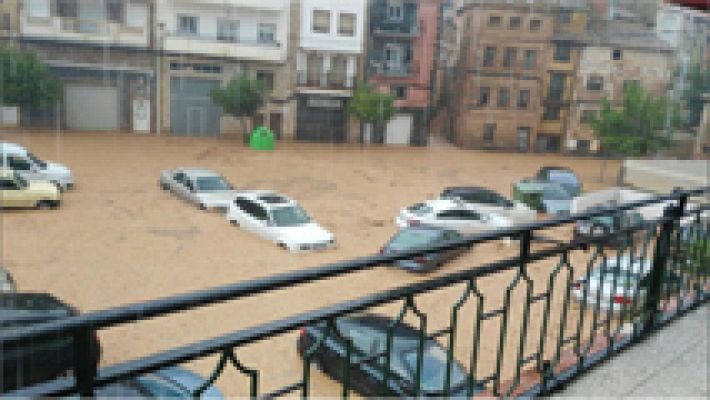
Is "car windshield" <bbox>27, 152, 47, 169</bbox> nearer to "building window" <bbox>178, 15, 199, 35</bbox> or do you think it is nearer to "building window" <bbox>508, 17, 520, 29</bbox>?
"building window" <bbox>178, 15, 199, 35</bbox>

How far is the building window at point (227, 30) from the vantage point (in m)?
1.57

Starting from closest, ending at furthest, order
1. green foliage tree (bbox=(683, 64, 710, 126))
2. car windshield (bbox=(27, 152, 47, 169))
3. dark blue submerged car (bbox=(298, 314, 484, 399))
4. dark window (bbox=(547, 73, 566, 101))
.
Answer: dark blue submerged car (bbox=(298, 314, 484, 399)) → car windshield (bbox=(27, 152, 47, 169)) → dark window (bbox=(547, 73, 566, 101)) → green foliage tree (bbox=(683, 64, 710, 126))

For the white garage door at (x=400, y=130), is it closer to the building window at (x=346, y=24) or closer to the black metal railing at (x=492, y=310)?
the building window at (x=346, y=24)

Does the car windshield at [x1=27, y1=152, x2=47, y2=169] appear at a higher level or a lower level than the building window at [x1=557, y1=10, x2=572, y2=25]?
lower

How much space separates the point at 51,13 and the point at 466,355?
152cm

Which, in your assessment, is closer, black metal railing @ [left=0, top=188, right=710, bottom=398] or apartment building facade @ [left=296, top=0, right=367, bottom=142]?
black metal railing @ [left=0, top=188, right=710, bottom=398]

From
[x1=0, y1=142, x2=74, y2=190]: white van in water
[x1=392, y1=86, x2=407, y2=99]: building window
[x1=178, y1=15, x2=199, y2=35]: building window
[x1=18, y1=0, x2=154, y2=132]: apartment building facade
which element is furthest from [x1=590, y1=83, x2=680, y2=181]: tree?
[x1=0, y1=142, x2=74, y2=190]: white van in water

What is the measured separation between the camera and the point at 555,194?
1908mm

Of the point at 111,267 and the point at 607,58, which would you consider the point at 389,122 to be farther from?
the point at 607,58

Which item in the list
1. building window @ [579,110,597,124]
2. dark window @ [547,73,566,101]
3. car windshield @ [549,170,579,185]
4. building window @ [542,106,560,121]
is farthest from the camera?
building window @ [579,110,597,124]

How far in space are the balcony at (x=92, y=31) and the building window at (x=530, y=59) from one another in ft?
5.04

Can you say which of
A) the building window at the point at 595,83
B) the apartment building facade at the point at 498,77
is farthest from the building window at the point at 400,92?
the building window at the point at 595,83

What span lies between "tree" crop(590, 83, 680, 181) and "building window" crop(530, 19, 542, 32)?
67cm

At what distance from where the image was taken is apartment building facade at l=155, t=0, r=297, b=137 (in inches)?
61.3
